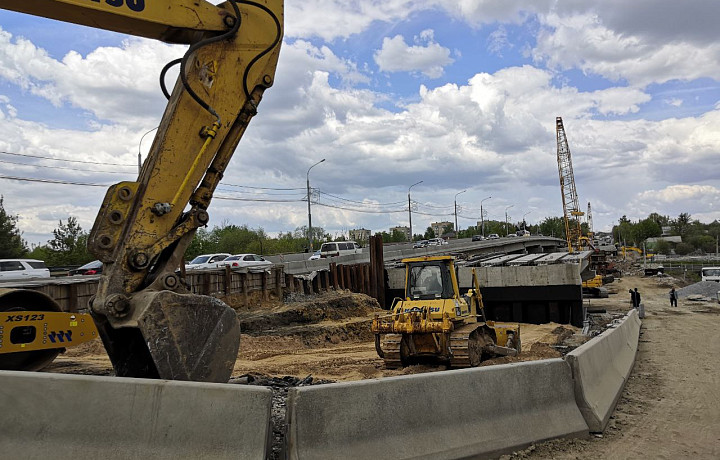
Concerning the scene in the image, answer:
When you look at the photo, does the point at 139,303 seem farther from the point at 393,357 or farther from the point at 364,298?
the point at 364,298

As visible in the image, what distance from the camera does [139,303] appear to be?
491cm

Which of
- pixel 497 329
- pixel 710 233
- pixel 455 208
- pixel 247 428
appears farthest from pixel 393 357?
pixel 710 233

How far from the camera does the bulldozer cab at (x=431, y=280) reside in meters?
10.5

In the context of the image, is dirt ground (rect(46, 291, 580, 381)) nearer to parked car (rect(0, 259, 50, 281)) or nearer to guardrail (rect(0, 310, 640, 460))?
guardrail (rect(0, 310, 640, 460))

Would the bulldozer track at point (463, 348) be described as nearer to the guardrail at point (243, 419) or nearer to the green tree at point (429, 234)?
the guardrail at point (243, 419)

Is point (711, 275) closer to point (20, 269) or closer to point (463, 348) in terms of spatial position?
point (463, 348)

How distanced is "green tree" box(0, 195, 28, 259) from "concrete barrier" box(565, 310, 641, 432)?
4712cm

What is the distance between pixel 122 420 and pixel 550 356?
30.9ft

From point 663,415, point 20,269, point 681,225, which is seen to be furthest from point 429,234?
point 663,415

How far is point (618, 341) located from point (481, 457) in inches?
208

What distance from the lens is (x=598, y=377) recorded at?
20.6ft

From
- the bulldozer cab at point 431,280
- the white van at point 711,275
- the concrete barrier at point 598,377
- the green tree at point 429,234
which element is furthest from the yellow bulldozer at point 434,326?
the green tree at point 429,234

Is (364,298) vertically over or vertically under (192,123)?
under

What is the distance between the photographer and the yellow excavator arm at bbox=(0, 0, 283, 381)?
491cm
